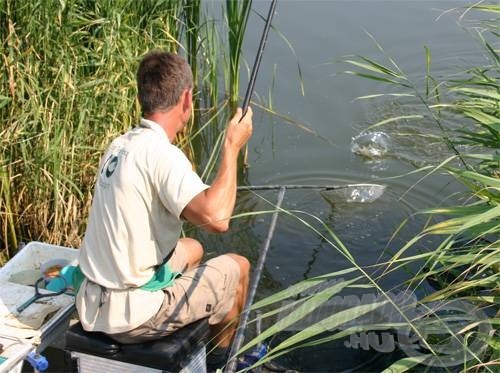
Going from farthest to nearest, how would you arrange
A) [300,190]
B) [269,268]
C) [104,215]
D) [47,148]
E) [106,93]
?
1. [300,190]
2. [269,268]
3. [106,93]
4. [47,148]
5. [104,215]

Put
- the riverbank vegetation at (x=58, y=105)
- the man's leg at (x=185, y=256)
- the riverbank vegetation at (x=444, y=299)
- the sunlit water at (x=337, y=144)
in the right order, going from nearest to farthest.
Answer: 1. the riverbank vegetation at (x=444, y=299)
2. the man's leg at (x=185, y=256)
3. the riverbank vegetation at (x=58, y=105)
4. the sunlit water at (x=337, y=144)

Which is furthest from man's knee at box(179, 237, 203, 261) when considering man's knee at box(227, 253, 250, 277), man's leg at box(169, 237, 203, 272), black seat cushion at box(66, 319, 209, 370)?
black seat cushion at box(66, 319, 209, 370)

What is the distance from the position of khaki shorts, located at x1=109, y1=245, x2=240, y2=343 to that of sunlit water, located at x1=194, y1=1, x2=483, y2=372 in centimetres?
43

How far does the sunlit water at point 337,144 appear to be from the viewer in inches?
195

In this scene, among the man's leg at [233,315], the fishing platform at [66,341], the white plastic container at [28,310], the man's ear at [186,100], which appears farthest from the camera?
the man's leg at [233,315]

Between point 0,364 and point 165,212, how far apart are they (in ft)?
2.83

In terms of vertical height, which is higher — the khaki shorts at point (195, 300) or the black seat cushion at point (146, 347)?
the khaki shorts at point (195, 300)

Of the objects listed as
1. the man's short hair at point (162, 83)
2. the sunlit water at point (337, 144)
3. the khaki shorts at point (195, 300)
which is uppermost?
the man's short hair at point (162, 83)

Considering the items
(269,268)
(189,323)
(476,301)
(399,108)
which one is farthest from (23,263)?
(399,108)

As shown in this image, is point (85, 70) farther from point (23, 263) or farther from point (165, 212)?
point (165, 212)

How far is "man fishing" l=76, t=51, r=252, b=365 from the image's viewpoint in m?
2.90

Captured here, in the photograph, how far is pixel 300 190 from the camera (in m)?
5.65

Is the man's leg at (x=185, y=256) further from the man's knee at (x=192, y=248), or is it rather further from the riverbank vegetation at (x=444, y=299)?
the riverbank vegetation at (x=444, y=299)
